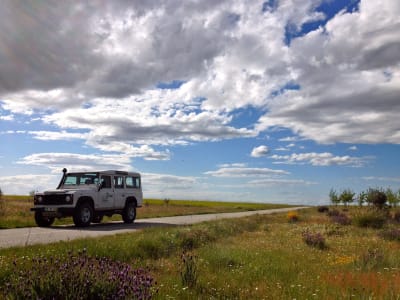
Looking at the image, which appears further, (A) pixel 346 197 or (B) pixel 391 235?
(A) pixel 346 197

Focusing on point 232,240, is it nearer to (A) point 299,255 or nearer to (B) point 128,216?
(A) point 299,255

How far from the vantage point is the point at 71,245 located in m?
10.8

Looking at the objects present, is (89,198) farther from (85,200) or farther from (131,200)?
(131,200)

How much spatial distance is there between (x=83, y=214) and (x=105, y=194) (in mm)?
1666

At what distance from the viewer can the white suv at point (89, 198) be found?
19.1 meters

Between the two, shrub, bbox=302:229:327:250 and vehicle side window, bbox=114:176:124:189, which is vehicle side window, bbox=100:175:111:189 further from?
shrub, bbox=302:229:327:250

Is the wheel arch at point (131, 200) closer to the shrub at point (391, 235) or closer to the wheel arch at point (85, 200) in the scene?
the wheel arch at point (85, 200)

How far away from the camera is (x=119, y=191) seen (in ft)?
72.8

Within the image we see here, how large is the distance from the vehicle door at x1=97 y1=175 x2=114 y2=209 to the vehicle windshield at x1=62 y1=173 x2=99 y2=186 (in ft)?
1.10

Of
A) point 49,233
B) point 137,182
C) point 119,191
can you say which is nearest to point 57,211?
point 49,233

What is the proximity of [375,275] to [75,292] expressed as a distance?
20.1ft

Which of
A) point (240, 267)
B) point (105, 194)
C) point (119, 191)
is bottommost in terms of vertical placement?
point (240, 267)

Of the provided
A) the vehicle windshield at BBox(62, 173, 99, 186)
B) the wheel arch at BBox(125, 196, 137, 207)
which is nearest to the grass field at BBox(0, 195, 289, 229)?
the vehicle windshield at BBox(62, 173, 99, 186)

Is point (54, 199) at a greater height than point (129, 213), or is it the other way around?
point (54, 199)
